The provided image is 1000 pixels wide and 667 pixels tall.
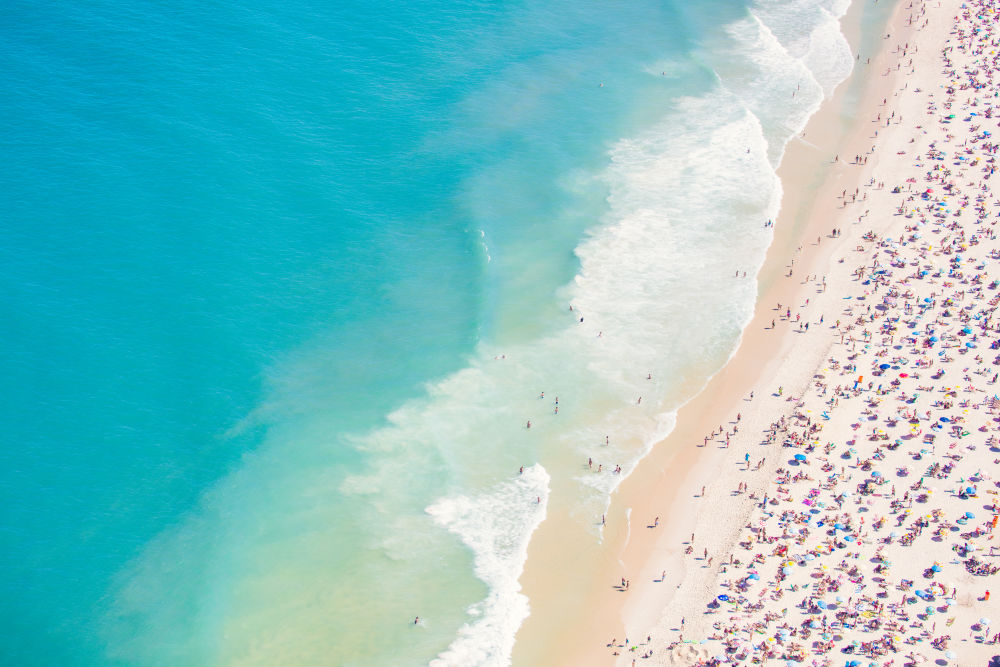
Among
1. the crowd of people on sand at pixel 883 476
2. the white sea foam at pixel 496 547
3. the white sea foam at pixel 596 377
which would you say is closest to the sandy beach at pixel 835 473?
the crowd of people on sand at pixel 883 476

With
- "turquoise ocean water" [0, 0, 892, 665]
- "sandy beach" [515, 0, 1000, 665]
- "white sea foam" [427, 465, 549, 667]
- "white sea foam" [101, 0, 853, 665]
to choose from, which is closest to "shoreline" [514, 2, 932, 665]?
"sandy beach" [515, 0, 1000, 665]

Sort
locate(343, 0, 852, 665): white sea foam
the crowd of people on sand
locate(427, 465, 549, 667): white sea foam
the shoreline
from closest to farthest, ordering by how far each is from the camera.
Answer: the crowd of people on sand → locate(427, 465, 549, 667): white sea foam → the shoreline → locate(343, 0, 852, 665): white sea foam

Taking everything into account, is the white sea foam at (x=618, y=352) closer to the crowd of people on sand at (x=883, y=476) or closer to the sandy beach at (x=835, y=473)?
the sandy beach at (x=835, y=473)

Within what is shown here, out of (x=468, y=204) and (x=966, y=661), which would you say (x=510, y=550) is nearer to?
(x=966, y=661)

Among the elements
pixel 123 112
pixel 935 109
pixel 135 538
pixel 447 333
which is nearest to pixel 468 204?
pixel 447 333

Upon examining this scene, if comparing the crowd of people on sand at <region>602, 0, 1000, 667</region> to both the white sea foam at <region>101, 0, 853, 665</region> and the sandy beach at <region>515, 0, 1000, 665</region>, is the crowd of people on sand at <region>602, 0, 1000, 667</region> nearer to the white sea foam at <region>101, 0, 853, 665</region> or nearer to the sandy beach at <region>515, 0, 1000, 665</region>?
the sandy beach at <region>515, 0, 1000, 665</region>

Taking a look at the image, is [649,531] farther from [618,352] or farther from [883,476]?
[618,352]
